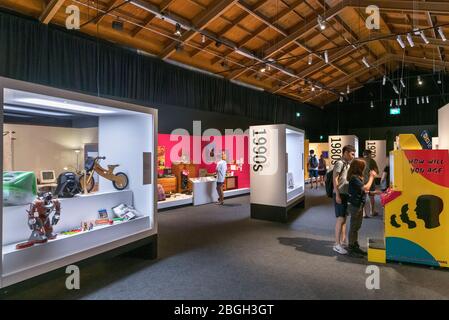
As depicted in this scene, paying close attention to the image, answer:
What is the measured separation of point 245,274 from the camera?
3582 millimetres

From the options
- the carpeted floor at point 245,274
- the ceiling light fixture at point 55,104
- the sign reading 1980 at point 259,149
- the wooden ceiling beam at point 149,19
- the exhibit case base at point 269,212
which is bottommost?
the carpeted floor at point 245,274

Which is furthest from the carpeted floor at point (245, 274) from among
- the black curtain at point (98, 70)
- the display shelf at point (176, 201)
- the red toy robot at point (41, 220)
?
the black curtain at point (98, 70)

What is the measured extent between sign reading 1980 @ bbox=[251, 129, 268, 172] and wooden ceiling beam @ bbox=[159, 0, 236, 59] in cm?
307

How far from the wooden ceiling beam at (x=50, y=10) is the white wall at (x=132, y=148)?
282 centimetres

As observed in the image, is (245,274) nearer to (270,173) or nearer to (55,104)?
(55,104)

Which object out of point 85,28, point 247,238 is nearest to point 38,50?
point 85,28

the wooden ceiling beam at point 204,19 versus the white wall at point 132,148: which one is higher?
the wooden ceiling beam at point 204,19

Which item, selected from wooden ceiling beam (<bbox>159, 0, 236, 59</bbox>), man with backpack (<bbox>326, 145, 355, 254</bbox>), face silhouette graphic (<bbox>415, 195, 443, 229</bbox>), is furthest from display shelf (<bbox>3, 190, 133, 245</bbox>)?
wooden ceiling beam (<bbox>159, 0, 236, 59</bbox>)

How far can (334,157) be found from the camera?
474 inches

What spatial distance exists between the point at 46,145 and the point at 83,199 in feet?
14.2

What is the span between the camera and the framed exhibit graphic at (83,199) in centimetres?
268

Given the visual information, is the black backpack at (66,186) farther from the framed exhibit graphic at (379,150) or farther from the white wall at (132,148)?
the framed exhibit graphic at (379,150)

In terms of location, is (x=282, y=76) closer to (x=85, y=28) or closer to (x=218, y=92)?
(x=218, y=92)

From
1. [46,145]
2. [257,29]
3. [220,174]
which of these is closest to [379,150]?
[257,29]
